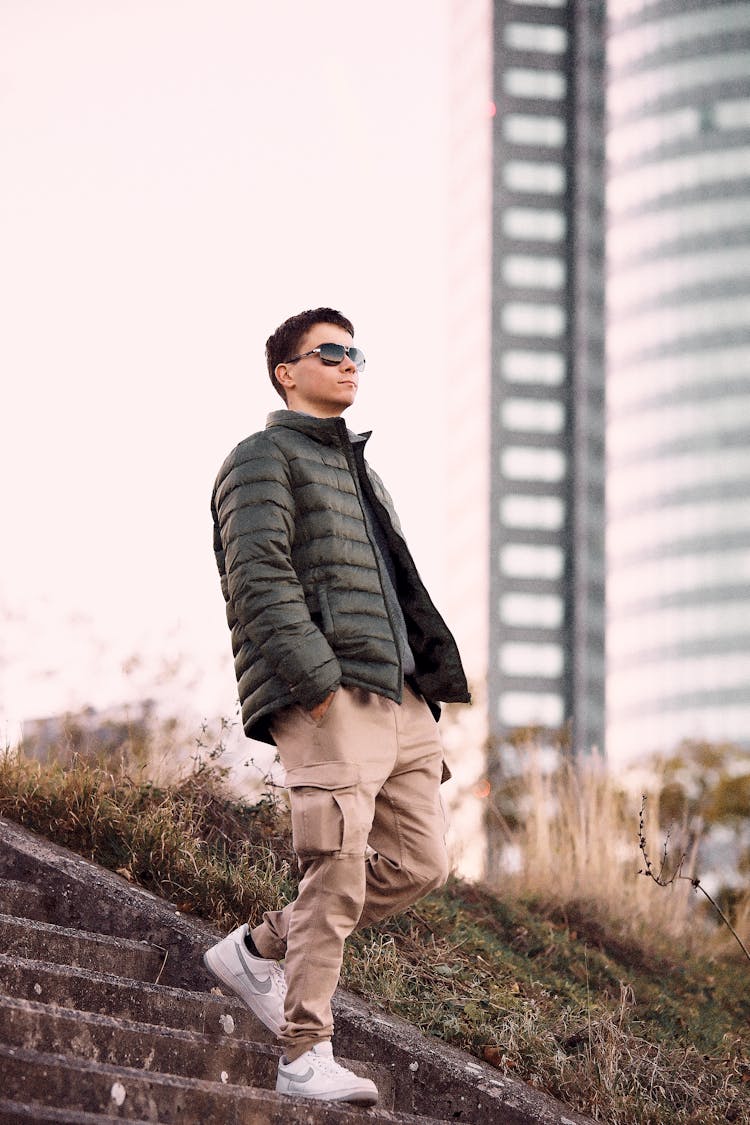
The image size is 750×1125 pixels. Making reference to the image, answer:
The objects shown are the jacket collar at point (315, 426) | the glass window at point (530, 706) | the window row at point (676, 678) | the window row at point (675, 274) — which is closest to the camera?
the jacket collar at point (315, 426)

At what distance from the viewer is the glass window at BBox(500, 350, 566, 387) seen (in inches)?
3856

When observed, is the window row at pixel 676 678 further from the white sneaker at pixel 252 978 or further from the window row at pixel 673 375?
the white sneaker at pixel 252 978

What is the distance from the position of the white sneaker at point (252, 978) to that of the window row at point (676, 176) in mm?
100531

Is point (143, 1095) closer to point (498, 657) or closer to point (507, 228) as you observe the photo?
point (498, 657)

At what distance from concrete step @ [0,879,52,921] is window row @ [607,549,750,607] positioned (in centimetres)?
8942

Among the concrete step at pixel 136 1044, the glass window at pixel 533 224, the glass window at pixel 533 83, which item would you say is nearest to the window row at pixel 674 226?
the glass window at pixel 533 224

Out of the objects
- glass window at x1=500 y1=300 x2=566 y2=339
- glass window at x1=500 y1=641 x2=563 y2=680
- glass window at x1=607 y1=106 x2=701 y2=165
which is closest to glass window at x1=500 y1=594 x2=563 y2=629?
glass window at x1=500 y1=641 x2=563 y2=680

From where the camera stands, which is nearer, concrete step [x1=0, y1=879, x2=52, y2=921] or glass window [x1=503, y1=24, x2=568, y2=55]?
concrete step [x1=0, y1=879, x2=52, y2=921]

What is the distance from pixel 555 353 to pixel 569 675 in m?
22.4

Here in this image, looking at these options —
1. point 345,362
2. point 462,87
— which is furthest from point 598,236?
point 345,362

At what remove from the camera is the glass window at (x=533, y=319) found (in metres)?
98.3

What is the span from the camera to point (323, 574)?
368 centimetres

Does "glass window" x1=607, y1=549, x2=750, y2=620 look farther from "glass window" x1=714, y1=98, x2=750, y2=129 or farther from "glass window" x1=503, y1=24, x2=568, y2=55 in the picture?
"glass window" x1=503, y1=24, x2=568, y2=55

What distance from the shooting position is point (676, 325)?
96125mm
